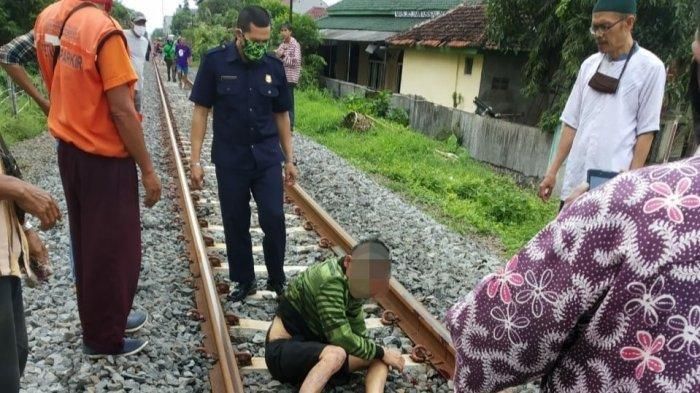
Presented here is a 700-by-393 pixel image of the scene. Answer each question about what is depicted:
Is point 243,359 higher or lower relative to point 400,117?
higher

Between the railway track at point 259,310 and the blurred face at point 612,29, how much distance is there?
189 centimetres

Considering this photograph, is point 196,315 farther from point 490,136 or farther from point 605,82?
point 490,136

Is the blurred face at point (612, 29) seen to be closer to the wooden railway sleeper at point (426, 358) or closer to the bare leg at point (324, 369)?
the wooden railway sleeper at point (426, 358)

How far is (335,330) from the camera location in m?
2.94

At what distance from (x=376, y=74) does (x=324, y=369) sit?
73.7ft

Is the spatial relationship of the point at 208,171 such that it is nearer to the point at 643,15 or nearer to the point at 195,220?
the point at 195,220

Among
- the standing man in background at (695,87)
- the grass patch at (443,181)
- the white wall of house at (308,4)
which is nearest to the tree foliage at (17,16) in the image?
the grass patch at (443,181)

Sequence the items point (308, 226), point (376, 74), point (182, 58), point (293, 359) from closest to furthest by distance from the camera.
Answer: point (293, 359)
point (308, 226)
point (182, 58)
point (376, 74)

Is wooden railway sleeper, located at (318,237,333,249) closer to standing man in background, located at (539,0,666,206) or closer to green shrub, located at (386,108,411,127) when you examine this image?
standing man in background, located at (539,0,666,206)

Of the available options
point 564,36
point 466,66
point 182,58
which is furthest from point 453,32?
point 182,58

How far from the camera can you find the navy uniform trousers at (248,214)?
4055mm

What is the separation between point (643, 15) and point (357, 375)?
372 inches

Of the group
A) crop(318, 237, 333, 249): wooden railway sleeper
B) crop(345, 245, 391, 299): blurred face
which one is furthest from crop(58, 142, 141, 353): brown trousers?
crop(318, 237, 333, 249): wooden railway sleeper

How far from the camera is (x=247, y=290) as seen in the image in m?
4.21
